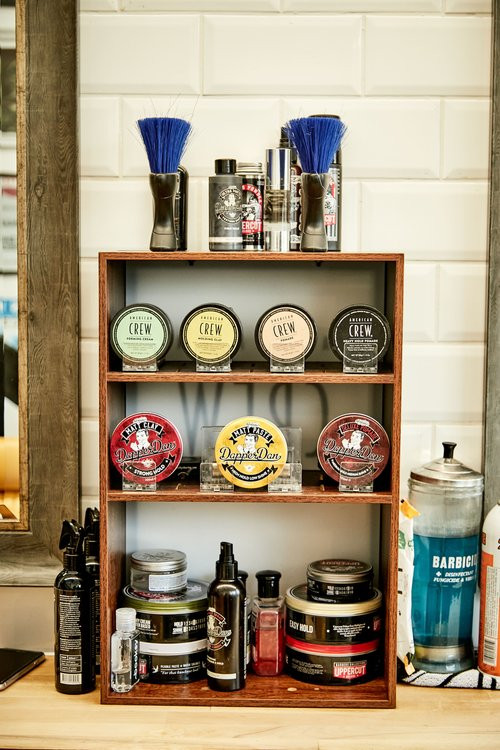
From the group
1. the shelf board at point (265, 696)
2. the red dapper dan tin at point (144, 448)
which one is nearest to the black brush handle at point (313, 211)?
the red dapper dan tin at point (144, 448)

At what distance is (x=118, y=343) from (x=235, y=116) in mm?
588

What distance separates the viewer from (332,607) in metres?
1.78

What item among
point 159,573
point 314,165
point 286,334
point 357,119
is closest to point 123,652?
point 159,573

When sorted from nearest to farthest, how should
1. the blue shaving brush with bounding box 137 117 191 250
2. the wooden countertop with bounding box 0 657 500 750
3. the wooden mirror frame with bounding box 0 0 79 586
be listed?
the wooden countertop with bounding box 0 657 500 750
the blue shaving brush with bounding box 137 117 191 250
the wooden mirror frame with bounding box 0 0 79 586

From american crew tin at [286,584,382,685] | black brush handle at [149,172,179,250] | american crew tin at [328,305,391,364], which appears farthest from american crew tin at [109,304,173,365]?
american crew tin at [286,584,382,685]

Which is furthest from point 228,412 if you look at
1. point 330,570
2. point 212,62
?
point 212,62

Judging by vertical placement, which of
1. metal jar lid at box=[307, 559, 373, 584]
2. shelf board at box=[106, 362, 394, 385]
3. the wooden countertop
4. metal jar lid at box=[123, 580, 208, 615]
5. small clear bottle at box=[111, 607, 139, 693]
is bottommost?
the wooden countertop

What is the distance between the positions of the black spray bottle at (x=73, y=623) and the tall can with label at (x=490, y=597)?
80cm

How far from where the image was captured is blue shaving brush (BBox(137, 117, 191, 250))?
169 centimetres

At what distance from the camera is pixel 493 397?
1.94 metres

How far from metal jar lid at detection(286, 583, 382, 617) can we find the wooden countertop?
0.18 m

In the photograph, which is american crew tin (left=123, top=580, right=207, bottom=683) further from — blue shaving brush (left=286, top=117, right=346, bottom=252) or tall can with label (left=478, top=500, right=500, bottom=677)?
blue shaving brush (left=286, top=117, right=346, bottom=252)

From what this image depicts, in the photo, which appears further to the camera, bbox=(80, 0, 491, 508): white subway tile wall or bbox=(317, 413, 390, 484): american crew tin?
bbox=(80, 0, 491, 508): white subway tile wall

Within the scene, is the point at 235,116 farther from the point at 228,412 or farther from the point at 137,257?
the point at 228,412
